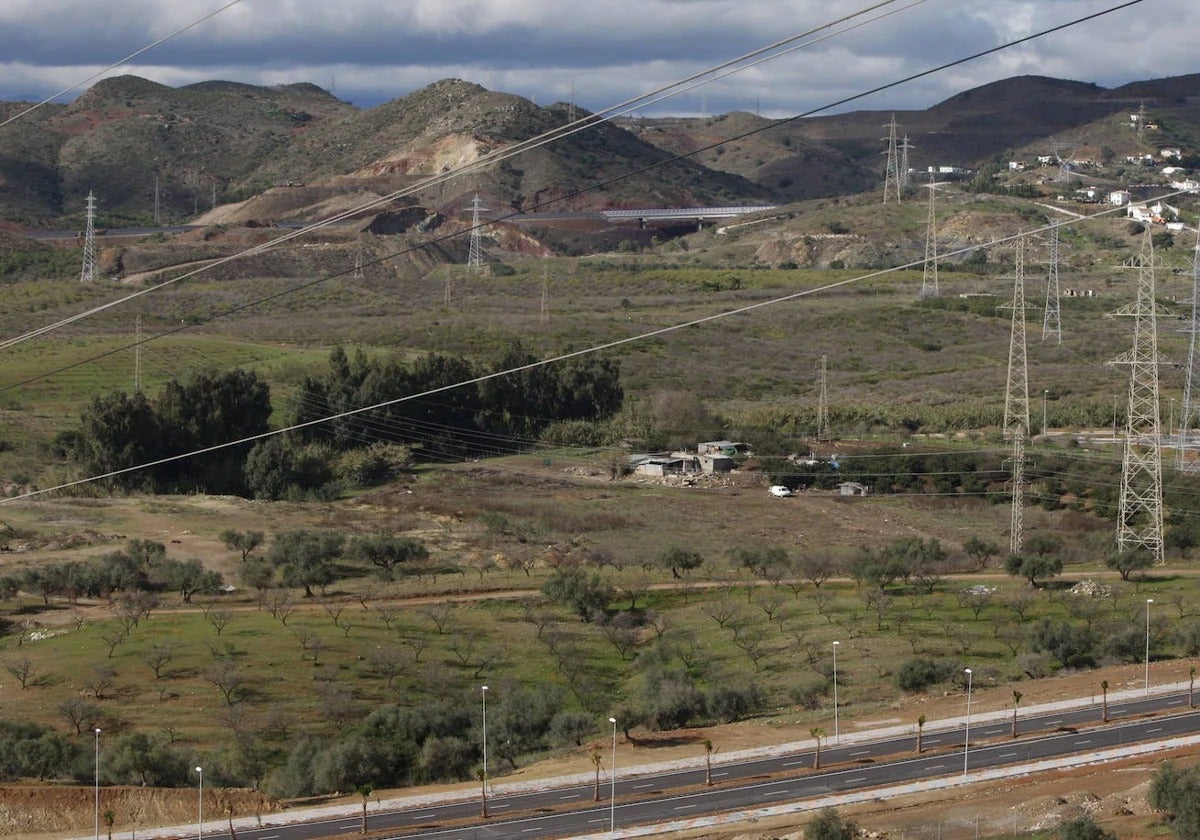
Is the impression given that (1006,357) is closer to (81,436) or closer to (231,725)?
(81,436)

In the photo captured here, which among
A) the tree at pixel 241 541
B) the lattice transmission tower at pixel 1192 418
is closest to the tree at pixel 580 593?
the tree at pixel 241 541

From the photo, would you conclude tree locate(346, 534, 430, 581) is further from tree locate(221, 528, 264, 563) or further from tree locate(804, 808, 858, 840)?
tree locate(804, 808, 858, 840)

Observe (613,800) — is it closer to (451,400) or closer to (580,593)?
(580,593)

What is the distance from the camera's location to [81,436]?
69.1 meters

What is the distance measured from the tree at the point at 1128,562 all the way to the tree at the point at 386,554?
21.7 metres

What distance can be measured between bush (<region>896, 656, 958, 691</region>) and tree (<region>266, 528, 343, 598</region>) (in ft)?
Answer: 60.6

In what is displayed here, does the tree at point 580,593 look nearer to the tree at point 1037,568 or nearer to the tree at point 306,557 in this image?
the tree at point 306,557

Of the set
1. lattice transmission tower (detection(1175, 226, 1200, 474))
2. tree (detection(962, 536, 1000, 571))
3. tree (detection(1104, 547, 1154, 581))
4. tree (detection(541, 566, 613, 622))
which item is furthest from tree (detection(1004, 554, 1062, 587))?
lattice transmission tower (detection(1175, 226, 1200, 474))

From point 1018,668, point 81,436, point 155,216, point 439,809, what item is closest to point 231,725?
point 439,809

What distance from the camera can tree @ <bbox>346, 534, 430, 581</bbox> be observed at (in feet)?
178

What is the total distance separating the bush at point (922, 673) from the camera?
135 ft

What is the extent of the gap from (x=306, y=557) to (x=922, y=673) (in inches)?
794

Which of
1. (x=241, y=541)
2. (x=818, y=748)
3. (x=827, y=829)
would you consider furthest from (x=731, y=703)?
(x=241, y=541)

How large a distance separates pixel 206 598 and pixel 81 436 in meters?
22.2
